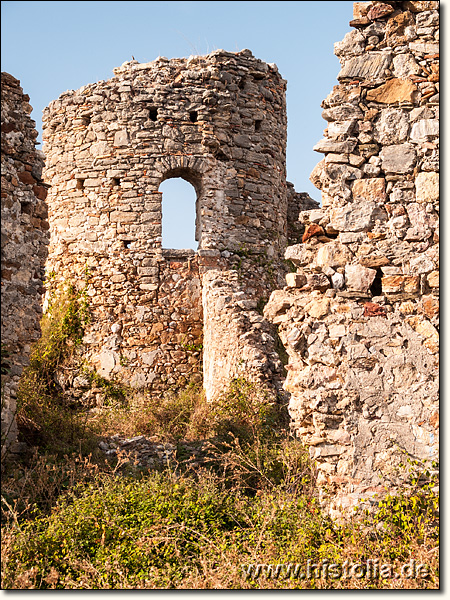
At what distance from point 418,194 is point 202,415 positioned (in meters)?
4.89

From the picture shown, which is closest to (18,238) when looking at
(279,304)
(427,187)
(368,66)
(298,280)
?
(279,304)

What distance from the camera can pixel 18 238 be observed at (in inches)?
296

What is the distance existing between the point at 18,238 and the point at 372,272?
381 cm

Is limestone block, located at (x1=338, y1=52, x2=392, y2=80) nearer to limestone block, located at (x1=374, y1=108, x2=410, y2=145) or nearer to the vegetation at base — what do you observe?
limestone block, located at (x1=374, y1=108, x2=410, y2=145)

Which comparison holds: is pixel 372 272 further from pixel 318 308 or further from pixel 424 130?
pixel 424 130

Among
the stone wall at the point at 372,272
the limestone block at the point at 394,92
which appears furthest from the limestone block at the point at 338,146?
the limestone block at the point at 394,92

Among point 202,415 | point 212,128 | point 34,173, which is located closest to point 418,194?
point 34,173

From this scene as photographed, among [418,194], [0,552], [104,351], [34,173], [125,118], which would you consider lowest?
[0,552]

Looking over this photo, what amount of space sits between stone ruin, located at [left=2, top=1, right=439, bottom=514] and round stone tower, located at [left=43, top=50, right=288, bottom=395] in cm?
2

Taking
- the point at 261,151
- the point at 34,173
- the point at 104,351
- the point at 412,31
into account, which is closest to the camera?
the point at 412,31

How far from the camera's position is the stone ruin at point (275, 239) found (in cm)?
583

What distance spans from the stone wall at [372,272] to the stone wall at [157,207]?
4.83 metres

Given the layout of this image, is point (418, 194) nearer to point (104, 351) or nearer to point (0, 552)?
point (0, 552)

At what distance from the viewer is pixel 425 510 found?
18.1ft
